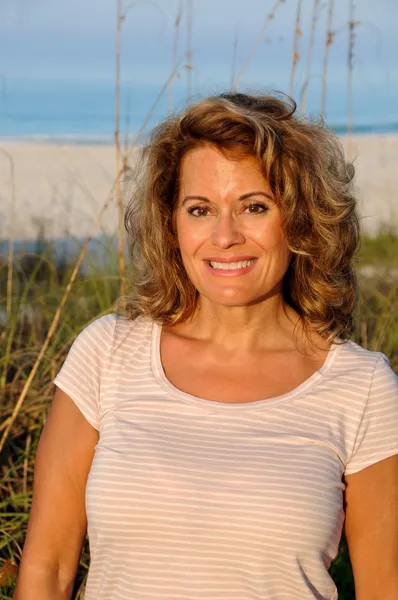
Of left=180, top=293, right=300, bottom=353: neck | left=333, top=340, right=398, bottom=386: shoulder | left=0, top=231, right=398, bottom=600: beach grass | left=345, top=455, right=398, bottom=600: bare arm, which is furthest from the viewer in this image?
left=0, top=231, right=398, bottom=600: beach grass

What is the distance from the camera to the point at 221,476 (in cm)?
229

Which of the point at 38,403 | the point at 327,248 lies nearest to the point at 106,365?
the point at 327,248

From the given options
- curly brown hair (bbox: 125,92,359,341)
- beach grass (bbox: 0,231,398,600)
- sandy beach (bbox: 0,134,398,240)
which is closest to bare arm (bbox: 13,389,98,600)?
curly brown hair (bbox: 125,92,359,341)

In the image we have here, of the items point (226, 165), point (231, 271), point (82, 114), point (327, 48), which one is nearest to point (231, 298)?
point (231, 271)

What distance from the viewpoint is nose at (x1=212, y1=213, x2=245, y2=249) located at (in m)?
2.44

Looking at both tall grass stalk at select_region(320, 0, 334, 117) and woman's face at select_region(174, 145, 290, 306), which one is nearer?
woman's face at select_region(174, 145, 290, 306)

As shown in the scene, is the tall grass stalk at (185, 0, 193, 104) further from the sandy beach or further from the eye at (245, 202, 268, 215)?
the sandy beach

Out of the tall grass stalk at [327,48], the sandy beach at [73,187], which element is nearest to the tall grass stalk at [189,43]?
the tall grass stalk at [327,48]

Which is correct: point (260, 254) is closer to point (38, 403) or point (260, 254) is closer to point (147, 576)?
point (147, 576)

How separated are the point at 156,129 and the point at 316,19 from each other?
1606 mm

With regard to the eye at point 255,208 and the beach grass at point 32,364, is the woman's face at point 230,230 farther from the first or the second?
the beach grass at point 32,364

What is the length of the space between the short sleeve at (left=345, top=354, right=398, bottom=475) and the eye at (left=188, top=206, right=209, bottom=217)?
593 millimetres

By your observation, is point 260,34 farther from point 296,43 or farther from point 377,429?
point 377,429

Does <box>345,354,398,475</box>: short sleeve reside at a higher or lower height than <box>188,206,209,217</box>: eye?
lower
